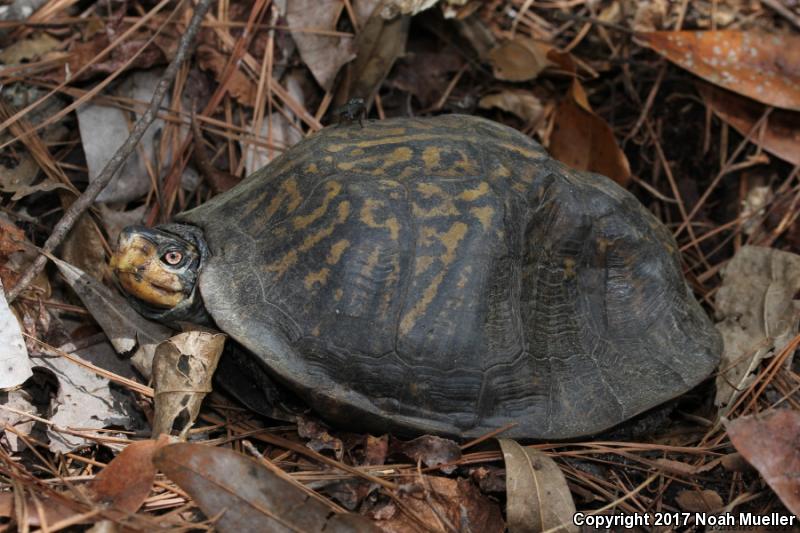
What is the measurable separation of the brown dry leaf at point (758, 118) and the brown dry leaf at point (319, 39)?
79.4 inches

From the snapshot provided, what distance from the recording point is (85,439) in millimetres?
2578

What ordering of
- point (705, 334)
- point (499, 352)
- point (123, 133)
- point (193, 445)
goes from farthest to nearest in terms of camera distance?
point (123, 133) < point (705, 334) < point (499, 352) < point (193, 445)

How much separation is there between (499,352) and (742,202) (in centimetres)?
207

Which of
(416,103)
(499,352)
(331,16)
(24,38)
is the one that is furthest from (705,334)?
(24,38)

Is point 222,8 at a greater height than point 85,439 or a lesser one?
greater

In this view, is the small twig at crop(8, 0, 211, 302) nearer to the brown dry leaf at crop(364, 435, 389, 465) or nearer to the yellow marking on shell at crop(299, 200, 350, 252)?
the yellow marking on shell at crop(299, 200, 350, 252)

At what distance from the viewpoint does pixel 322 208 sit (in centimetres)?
279

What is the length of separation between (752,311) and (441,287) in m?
1.65

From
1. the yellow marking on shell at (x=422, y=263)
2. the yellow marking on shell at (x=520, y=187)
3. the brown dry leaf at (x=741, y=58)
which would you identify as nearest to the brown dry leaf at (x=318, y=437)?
the yellow marking on shell at (x=422, y=263)

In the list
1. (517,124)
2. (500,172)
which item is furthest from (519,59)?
(500,172)

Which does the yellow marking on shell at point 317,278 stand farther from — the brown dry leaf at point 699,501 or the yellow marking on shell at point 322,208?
the brown dry leaf at point 699,501

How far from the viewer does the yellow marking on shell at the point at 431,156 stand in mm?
2842

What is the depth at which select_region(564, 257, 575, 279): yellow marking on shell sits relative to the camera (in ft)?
9.80

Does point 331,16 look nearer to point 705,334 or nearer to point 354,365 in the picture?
point 354,365
